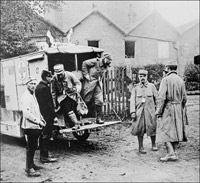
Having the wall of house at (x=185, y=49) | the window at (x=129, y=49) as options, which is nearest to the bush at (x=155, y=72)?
the wall of house at (x=185, y=49)

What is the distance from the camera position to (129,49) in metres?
4.88

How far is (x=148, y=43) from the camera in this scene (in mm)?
5109

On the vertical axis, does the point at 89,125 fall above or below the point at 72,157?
above

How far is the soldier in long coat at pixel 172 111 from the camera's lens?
5719 millimetres

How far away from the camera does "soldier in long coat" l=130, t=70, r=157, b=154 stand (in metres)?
6.37

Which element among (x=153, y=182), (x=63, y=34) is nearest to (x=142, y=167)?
(x=153, y=182)

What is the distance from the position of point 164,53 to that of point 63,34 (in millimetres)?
1766

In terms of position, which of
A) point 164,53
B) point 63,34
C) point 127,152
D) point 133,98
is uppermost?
point 63,34

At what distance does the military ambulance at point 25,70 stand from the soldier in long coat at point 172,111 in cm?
120

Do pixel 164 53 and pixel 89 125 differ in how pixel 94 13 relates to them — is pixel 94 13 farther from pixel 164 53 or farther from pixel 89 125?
pixel 89 125

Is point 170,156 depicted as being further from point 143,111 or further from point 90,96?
point 90,96

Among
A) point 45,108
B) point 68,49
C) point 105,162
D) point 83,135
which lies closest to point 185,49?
point 68,49

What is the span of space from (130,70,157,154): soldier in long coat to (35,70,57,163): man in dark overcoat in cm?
172

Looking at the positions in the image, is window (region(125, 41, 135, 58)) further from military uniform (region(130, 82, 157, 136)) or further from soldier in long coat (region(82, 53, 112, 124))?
military uniform (region(130, 82, 157, 136))
